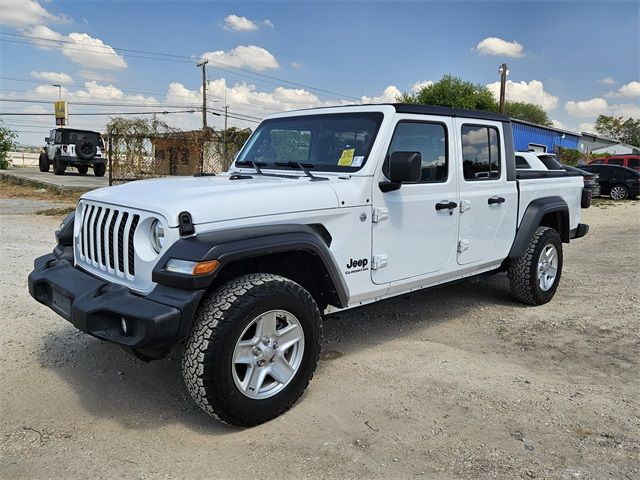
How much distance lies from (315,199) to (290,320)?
0.79 metres

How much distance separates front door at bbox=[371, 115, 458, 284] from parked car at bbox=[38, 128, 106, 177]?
2048 cm

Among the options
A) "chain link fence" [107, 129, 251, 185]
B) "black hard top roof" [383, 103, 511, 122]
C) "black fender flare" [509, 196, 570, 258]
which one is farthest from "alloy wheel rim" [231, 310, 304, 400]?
"chain link fence" [107, 129, 251, 185]

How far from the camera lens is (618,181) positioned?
2086cm

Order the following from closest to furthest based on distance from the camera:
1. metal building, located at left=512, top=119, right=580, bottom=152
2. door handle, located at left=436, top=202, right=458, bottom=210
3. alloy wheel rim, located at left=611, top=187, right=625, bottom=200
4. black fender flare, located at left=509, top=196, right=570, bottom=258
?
door handle, located at left=436, top=202, right=458, bottom=210 → black fender flare, located at left=509, top=196, right=570, bottom=258 → alloy wheel rim, located at left=611, top=187, right=625, bottom=200 → metal building, located at left=512, top=119, right=580, bottom=152

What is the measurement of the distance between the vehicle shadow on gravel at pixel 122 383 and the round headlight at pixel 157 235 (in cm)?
106

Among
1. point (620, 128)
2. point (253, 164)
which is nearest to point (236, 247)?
point (253, 164)

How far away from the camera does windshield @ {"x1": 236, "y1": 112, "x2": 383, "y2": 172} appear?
3.91 meters

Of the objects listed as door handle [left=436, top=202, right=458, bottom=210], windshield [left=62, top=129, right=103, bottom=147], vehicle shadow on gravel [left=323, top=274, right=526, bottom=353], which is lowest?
vehicle shadow on gravel [left=323, top=274, right=526, bottom=353]

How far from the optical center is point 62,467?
8.91ft

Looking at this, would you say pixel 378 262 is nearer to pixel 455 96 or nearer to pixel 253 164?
pixel 253 164

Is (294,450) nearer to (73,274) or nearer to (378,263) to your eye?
(378,263)

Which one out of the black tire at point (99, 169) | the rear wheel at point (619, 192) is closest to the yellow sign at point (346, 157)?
the rear wheel at point (619, 192)

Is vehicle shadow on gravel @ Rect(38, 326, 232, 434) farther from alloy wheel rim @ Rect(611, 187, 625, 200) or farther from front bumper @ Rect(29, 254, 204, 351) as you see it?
alloy wheel rim @ Rect(611, 187, 625, 200)

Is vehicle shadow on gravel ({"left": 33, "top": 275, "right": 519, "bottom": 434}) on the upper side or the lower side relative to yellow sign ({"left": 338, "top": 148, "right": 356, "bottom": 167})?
lower
